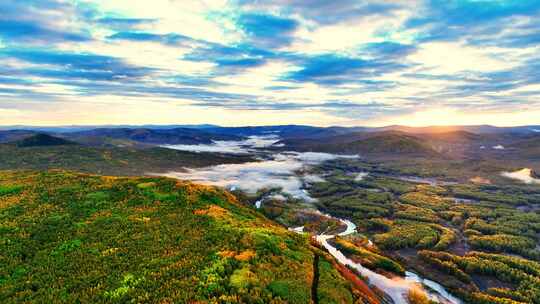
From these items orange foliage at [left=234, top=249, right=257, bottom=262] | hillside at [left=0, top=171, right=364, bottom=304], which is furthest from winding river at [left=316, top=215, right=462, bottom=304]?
orange foliage at [left=234, top=249, right=257, bottom=262]

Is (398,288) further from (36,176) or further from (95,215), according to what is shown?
(36,176)

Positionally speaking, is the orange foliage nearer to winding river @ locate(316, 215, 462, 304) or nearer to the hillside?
the hillside

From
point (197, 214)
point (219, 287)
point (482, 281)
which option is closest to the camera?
point (219, 287)

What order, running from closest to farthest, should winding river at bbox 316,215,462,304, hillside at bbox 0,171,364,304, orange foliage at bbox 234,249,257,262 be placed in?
1. hillside at bbox 0,171,364,304
2. orange foliage at bbox 234,249,257,262
3. winding river at bbox 316,215,462,304

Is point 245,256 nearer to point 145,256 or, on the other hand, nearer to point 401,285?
point 145,256

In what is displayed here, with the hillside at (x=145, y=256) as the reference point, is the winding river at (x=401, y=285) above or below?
below

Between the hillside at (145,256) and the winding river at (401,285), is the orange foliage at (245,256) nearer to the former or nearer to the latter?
the hillside at (145,256)

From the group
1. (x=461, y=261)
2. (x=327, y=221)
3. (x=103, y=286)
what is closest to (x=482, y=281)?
(x=461, y=261)

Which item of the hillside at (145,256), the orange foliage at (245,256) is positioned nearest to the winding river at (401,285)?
the hillside at (145,256)

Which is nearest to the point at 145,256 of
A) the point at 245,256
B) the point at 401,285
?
the point at 245,256
